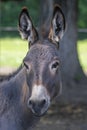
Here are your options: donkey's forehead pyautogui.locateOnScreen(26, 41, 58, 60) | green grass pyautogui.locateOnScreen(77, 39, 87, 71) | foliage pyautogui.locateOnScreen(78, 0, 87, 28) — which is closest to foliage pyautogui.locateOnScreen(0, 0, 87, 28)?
foliage pyautogui.locateOnScreen(78, 0, 87, 28)

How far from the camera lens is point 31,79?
5934mm

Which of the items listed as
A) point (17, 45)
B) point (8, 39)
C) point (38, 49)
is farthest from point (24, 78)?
point (8, 39)

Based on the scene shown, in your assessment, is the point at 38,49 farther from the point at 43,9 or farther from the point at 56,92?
the point at 43,9

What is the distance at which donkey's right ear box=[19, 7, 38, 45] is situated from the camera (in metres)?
6.30

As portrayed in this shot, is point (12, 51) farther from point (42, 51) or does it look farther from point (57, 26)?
point (42, 51)

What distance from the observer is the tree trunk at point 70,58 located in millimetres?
12638

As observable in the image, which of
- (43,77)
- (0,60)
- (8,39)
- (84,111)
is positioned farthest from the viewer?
(8,39)

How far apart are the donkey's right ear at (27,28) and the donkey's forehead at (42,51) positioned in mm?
163

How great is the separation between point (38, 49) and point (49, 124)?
15.5 feet

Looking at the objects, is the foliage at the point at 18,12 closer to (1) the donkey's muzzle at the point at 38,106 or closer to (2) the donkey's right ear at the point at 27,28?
(2) the donkey's right ear at the point at 27,28

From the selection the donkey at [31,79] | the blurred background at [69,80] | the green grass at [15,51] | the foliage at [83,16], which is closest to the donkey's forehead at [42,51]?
the donkey at [31,79]

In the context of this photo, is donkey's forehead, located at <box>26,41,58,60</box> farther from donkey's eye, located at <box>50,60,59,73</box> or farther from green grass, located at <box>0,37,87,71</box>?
green grass, located at <box>0,37,87,71</box>

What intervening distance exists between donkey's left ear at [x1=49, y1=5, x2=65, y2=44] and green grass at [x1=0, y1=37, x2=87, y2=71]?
1339 cm

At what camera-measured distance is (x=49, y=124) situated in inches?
416
